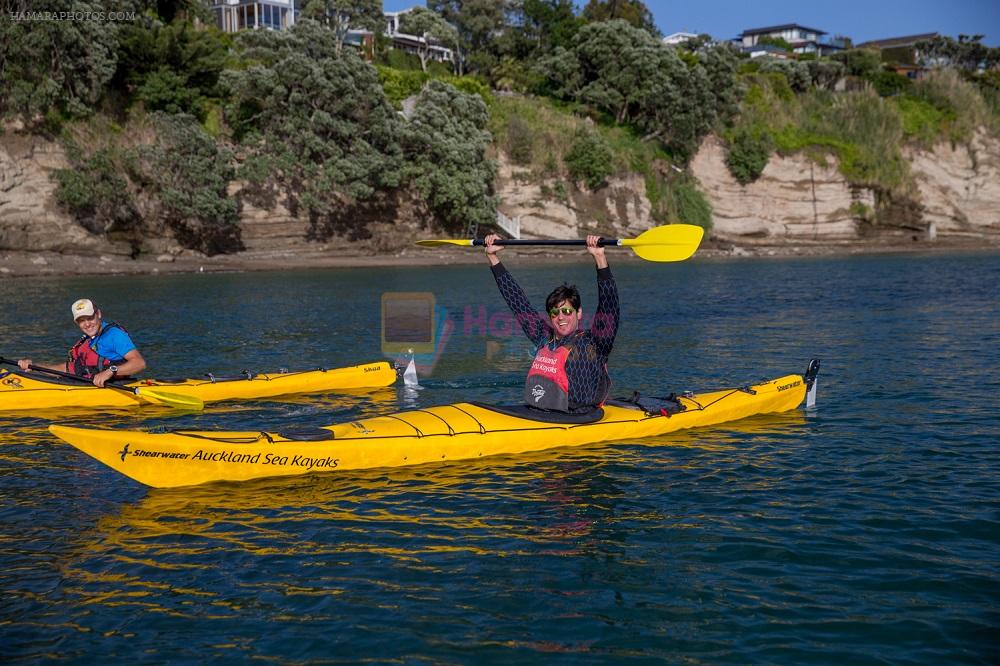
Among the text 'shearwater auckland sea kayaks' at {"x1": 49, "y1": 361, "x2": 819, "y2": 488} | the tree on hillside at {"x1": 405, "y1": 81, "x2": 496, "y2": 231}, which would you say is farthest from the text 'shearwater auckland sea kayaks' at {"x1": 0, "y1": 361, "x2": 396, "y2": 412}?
the tree on hillside at {"x1": 405, "y1": 81, "x2": 496, "y2": 231}

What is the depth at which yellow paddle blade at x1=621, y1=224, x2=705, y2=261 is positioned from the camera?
977cm

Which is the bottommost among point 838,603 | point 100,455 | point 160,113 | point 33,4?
point 838,603

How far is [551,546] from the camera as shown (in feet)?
21.8

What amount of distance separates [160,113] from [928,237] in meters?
45.0

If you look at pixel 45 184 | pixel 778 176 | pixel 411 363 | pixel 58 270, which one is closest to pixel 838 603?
pixel 411 363

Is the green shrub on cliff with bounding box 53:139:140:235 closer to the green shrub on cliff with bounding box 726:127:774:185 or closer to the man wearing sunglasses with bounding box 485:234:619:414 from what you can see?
the man wearing sunglasses with bounding box 485:234:619:414

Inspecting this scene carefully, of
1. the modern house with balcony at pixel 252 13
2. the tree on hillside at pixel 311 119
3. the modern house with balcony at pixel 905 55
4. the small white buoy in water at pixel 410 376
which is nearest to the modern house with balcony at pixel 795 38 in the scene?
the modern house with balcony at pixel 905 55

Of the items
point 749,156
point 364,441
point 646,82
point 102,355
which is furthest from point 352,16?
point 364,441

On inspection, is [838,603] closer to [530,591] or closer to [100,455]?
[530,591]

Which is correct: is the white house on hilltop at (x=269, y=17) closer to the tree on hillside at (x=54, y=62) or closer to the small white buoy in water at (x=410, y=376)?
the tree on hillside at (x=54, y=62)

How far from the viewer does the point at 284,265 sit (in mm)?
38094

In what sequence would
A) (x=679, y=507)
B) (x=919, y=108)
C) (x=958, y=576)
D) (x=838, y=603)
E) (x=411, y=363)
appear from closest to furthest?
(x=838, y=603) → (x=958, y=576) → (x=679, y=507) → (x=411, y=363) → (x=919, y=108)

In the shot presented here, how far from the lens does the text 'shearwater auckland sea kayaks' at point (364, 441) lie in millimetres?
7598

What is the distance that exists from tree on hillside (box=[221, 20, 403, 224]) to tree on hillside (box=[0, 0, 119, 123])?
5306 mm
